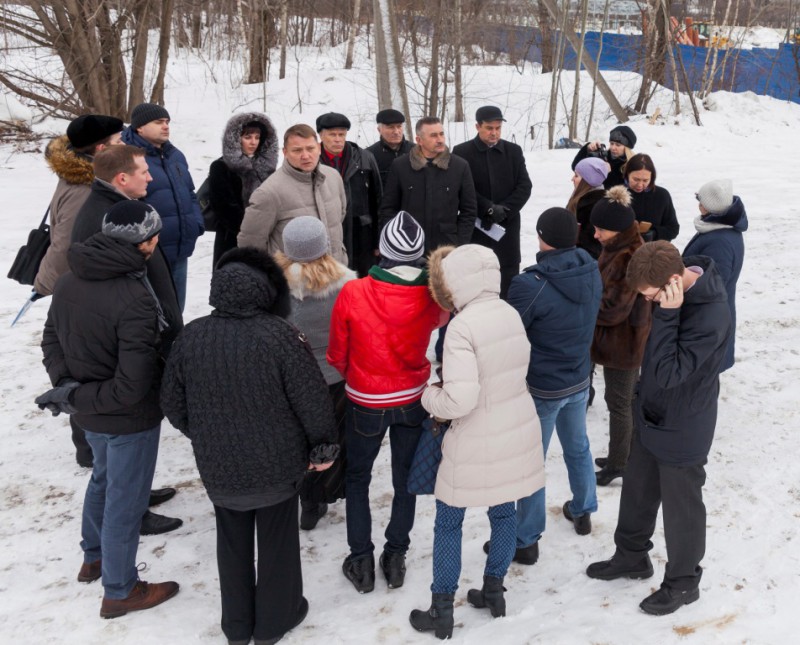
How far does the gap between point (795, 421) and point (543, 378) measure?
8.17 ft

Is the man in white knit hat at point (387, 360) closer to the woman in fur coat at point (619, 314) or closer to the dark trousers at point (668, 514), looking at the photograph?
the dark trousers at point (668, 514)

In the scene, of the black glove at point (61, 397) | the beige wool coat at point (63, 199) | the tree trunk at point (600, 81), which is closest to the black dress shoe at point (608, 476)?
the black glove at point (61, 397)

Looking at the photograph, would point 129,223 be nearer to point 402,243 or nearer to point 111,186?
point 111,186

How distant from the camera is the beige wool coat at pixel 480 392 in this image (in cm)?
260

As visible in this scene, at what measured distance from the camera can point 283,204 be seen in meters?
4.20

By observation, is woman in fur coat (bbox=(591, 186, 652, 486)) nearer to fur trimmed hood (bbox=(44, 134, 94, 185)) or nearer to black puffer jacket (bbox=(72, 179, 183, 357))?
black puffer jacket (bbox=(72, 179, 183, 357))

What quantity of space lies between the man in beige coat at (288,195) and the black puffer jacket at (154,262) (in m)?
0.88

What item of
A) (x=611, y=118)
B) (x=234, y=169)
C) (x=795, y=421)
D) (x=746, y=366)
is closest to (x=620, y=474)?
(x=795, y=421)

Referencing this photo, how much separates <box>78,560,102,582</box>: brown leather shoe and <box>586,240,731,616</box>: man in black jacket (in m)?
2.40

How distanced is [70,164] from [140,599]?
239cm

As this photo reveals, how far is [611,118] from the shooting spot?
17219 millimetres

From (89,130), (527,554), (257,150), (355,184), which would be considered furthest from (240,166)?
(527,554)

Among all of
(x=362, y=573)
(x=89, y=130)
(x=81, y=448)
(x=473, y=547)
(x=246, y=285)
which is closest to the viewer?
(x=246, y=285)

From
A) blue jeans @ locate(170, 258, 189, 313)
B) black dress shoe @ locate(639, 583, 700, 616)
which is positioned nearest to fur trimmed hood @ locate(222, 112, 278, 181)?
blue jeans @ locate(170, 258, 189, 313)
